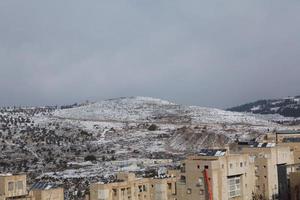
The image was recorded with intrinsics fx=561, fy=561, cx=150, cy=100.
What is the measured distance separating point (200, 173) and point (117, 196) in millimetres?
8606

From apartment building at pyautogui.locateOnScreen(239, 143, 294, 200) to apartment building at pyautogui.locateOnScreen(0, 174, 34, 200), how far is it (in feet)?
81.9

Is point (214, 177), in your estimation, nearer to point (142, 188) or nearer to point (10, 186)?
point (142, 188)

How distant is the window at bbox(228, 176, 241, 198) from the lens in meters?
53.5

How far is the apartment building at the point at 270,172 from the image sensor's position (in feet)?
192

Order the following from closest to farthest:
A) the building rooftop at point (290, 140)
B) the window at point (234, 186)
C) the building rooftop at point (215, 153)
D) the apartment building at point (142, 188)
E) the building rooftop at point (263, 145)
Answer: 1. the building rooftop at point (215, 153)
2. the window at point (234, 186)
3. the apartment building at point (142, 188)
4. the building rooftop at point (263, 145)
5. the building rooftop at point (290, 140)

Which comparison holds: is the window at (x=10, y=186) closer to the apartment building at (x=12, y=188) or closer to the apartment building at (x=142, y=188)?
the apartment building at (x=12, y=188)

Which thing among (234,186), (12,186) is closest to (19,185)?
(12,186)

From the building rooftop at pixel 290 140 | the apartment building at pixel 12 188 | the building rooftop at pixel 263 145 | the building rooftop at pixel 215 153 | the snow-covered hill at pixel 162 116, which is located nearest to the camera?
the apartment building at pixel 12 188

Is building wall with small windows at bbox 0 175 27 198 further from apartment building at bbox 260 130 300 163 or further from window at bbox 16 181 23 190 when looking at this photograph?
apartment building at bbox 260 130 300 163

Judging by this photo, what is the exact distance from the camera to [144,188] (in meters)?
57.6

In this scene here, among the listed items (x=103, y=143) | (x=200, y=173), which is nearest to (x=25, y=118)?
(x=103, y=143)

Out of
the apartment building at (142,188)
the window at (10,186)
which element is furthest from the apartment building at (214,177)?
the window at (10,186)

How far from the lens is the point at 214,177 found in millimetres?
50594

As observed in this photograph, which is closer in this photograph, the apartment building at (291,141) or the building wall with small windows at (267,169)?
the building wall with small windows at (267,169)
